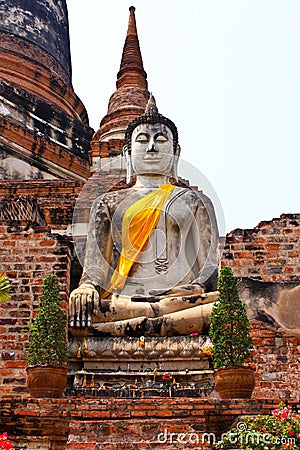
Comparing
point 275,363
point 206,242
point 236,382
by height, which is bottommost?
point 236,382

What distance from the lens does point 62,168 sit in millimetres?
13438

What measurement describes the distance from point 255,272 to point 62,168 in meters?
7.03

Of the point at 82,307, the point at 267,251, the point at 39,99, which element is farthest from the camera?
the point at 39,99

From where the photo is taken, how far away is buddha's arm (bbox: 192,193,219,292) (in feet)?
25.0

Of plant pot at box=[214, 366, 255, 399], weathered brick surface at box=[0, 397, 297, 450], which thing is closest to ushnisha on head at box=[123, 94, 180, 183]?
plant pot at box=[214, 366, 255, 399]

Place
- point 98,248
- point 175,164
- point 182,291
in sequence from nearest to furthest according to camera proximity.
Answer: point 182,291, point 98,248, point 175,164

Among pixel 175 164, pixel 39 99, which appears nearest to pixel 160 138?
pixel 175 164

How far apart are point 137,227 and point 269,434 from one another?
4.15 m

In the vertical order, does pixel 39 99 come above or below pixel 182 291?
above

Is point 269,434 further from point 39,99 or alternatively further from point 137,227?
point 39,99

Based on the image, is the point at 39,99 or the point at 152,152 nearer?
the point at 152,152

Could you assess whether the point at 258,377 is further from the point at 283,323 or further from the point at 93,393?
the point at 93,393

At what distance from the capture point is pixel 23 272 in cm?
700

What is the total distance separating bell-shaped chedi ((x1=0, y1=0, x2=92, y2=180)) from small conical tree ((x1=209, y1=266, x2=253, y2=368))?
765 cm
